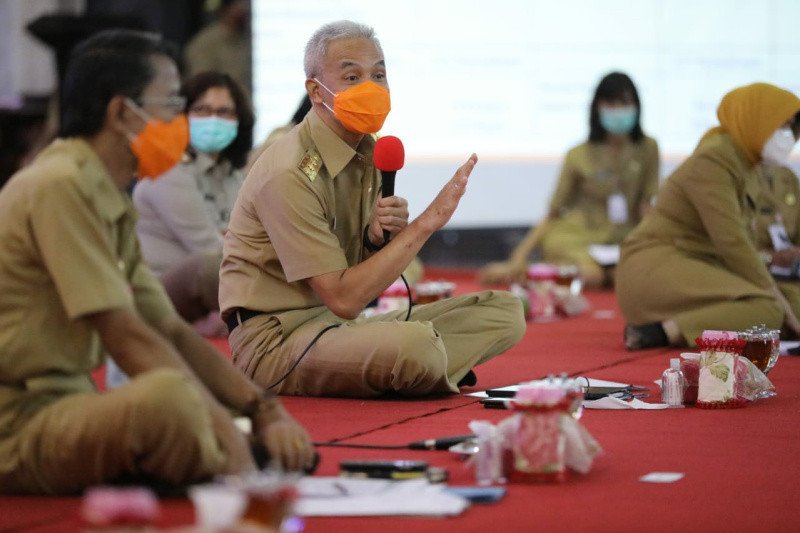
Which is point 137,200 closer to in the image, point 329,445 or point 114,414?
point 329,445

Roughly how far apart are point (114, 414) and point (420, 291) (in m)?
3.13

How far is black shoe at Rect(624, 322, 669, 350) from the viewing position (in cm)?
485

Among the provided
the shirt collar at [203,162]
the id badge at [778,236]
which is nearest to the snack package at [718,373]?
the id badge at [778,236]

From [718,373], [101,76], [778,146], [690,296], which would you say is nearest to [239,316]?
[718,373]

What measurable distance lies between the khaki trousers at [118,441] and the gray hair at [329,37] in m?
1.53

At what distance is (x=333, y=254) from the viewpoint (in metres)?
3.52

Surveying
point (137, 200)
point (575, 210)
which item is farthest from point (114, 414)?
point (575, 210)

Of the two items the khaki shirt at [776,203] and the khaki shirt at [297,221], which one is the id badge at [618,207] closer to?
the khaki shirt at [776,203]

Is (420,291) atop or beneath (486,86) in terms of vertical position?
beneath

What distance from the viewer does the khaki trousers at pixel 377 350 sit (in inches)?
139

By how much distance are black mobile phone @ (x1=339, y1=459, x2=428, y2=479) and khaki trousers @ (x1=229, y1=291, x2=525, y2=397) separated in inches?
38.1

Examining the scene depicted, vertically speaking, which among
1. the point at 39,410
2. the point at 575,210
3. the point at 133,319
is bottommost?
the point at 575,210

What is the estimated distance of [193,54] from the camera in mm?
8898

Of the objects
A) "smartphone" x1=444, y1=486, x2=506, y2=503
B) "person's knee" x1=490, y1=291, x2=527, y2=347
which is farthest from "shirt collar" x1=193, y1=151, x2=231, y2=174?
"smartphone" x1=444, y1=486, x2=506, y2=503
